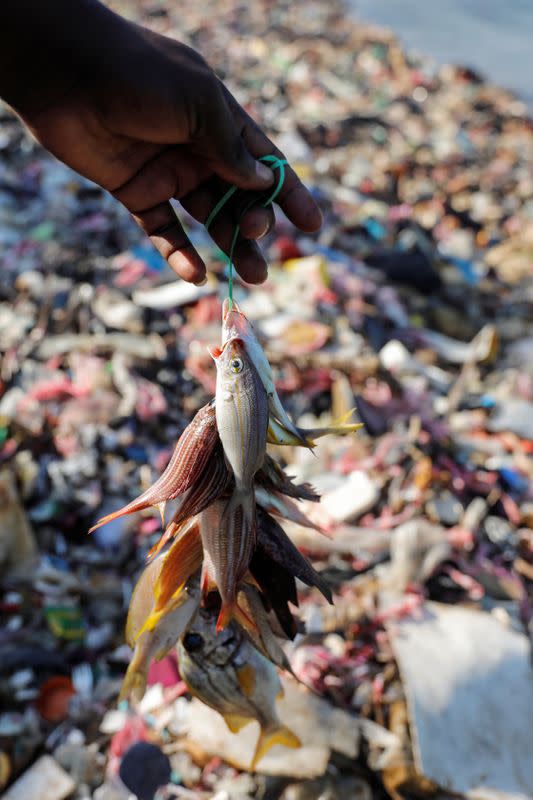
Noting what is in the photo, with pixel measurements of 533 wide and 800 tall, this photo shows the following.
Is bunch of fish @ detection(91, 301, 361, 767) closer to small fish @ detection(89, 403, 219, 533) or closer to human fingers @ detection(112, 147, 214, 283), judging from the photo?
small fish @ detection(89, 403, 219, 533)

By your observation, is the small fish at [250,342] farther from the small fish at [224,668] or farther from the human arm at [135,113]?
the small fish at [224,668]

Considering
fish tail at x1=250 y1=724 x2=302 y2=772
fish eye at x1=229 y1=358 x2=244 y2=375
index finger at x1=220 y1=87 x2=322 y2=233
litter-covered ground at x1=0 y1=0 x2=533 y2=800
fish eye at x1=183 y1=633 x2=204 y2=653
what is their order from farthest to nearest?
litter-covered ground at x1=0 y1=0 x2=533 y2=800, fish tail at x1=250 y1=724 x2=302 y2=772, index finger at x1=220 y1=87 x2=322 y2=233, fish eye at x1=183 y1=633 x2=204 y2=653, fish eye at x1=229 y1=358 x2=244 y2=375

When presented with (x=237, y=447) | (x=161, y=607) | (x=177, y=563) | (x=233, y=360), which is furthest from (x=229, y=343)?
(x=161, y=607)

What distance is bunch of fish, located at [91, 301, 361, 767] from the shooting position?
1.27 metres

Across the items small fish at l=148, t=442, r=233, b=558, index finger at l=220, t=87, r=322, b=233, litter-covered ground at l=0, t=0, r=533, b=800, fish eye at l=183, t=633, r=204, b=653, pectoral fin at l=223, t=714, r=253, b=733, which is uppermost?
index finger at l=220, t=87, r=322, b=233

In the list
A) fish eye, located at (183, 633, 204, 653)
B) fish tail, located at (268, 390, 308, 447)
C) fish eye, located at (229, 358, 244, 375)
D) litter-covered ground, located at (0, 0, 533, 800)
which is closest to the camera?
fish eye, located at (229, 358, 244, 375)

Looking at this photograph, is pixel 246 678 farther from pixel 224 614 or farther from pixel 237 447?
pixel 237 447

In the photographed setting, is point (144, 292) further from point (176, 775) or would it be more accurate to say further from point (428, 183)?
point (428, 183)

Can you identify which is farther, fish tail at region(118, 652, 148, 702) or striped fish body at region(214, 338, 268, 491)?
fish tail at region(118, 652, 148, 702)

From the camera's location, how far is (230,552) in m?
1.36

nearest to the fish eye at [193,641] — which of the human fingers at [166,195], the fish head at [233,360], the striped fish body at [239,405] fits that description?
the striped fish body at [239,405]

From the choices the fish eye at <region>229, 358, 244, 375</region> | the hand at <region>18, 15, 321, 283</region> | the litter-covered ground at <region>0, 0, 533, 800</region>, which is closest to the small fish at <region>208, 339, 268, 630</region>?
the fish eye at <region>229, 358, 244, 375</region>

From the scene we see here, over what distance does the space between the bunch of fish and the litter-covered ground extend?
24cm

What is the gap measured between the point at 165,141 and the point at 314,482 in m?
2.27
